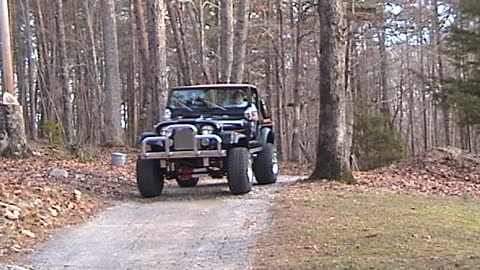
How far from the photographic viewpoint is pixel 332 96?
49.7ft

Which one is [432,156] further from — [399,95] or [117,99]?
[399,95]

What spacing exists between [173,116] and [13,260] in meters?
6.46

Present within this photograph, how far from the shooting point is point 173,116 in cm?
1492

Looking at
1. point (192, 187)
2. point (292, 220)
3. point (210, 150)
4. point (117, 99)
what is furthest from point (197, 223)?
point (117, 99)

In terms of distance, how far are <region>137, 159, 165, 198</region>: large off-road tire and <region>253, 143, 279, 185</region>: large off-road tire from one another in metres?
2.43

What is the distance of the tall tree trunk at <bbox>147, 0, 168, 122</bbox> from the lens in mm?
20781

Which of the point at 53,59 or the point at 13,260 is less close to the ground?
the point at 53,59

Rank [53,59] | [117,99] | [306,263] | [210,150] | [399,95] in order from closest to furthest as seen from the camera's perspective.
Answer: [306,263], [210,150], [117,99], [53,59], [399,95]

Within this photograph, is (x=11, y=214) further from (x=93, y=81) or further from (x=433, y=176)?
(x=93, y=81)

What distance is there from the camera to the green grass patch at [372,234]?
25.9 ft

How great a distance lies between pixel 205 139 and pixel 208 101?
1.89 meters

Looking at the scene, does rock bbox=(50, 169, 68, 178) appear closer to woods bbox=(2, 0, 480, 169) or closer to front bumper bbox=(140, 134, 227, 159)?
front bumper bbox=(140, 134, 227, 159)

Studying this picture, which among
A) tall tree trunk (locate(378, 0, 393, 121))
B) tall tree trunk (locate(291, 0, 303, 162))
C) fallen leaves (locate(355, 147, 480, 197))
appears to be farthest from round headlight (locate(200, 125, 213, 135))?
tall tree trunk (locate(378, 0, 393, 121))

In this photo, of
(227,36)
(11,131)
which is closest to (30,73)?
(227,36)
